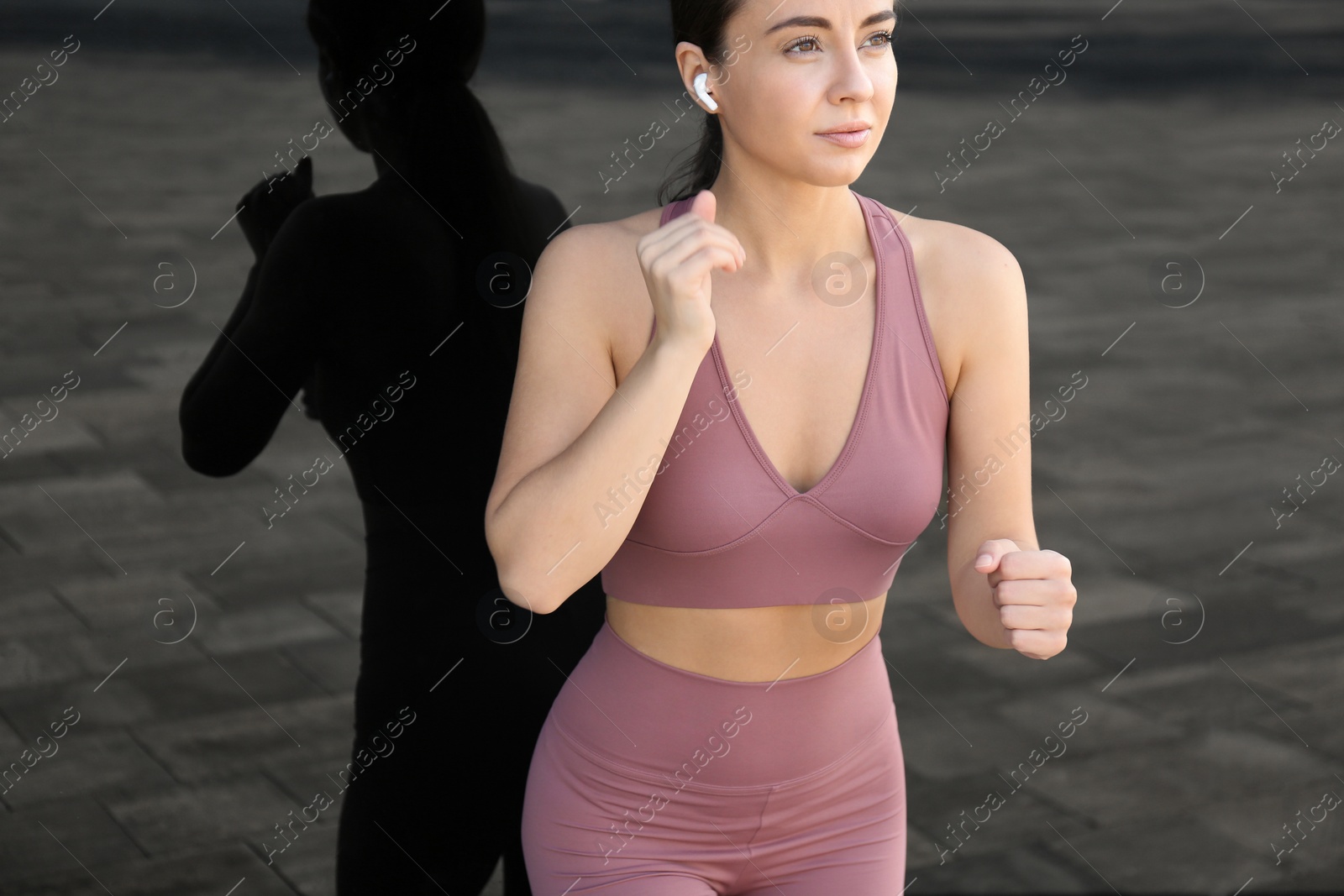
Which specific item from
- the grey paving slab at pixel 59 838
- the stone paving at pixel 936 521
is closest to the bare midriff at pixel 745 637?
the stone paving at pixel 936 521

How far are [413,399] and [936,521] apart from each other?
2450 mm

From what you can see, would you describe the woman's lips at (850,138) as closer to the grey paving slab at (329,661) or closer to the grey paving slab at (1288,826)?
the grey paving slab at (329,661)

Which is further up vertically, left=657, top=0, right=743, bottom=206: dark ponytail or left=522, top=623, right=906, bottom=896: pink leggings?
left=657, top=0, right=743, bottom=206: dark ponytail

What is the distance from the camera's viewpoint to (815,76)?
1609 millimetres

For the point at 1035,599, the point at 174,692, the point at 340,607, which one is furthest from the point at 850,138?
the point at 174,692

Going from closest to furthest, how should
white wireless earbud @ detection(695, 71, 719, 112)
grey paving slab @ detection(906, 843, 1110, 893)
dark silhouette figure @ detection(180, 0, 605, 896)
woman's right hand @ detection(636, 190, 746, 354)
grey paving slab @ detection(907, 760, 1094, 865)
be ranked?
woman's right hand @ detection(636, 190, 746, 354)
white wireless earbud @ detection(695, 71, 719, 112)
dark silhouette figure @ detection(180, 0, 605, 896)
grey paving slab @ detection(906, 843, 1110, 893)
grey paving slab @ detection(907, 760, 1094, 865)

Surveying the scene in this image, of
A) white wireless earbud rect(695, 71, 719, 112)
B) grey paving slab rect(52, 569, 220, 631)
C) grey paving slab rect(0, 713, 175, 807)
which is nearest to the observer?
white wireless earbud rect(695, 71, 719, 112)

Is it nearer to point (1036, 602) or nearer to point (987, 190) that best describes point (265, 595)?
point (1036, 602)

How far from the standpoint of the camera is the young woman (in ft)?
5.29

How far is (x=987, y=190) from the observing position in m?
4.93

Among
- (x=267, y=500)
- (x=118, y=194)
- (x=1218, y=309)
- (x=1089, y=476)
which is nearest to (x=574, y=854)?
(x=267, y=500)

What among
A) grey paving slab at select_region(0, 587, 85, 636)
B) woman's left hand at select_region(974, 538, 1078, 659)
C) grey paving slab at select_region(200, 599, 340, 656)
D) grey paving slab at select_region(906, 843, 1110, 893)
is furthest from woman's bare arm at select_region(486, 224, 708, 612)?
grey paving slab at select_region(906, 843, 1110, 893)

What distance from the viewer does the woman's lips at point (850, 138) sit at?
1.61 metres

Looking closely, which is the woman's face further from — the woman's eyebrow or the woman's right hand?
the woman's right hand
